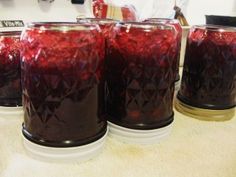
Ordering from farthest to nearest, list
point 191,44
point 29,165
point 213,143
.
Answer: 1. point 191,44
2. point 213,143
3. point 29,165

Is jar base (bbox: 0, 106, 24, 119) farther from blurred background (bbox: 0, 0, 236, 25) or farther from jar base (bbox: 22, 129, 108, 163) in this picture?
blurred background (bbox: 0, 0, 236, 25)

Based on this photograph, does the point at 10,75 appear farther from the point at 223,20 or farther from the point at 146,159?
the point at 223,20

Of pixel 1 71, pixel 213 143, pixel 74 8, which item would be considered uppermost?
pixel 74 8

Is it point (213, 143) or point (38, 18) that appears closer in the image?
point (213, 143)

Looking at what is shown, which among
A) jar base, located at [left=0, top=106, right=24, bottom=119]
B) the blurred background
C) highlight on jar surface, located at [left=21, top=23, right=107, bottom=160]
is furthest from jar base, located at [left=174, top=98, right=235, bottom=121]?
the blurred background

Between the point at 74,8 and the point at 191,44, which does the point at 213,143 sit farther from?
the point at 74,8

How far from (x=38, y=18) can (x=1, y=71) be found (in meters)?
0.44

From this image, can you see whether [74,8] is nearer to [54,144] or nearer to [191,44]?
[191,44]

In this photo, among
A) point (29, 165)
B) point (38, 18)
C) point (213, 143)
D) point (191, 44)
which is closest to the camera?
point (29, 165)

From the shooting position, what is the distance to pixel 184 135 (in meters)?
0.57

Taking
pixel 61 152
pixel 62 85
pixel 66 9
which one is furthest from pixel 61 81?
pixel 66 9

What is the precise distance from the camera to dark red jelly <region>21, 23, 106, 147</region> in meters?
0.40

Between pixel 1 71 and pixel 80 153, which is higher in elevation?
pixel 1 71

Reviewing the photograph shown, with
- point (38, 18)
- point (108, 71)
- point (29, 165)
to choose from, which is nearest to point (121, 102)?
point (108, 71)
